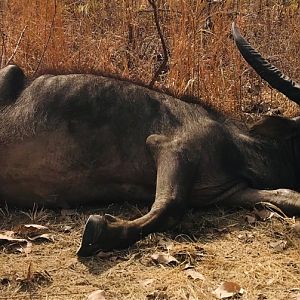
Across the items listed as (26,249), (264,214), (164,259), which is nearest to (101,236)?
(164,259)

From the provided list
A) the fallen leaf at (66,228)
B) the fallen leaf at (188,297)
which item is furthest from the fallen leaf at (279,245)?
the fallen leaf at (66,228)

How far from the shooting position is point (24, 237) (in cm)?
438

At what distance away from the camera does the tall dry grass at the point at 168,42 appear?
7.12 meters

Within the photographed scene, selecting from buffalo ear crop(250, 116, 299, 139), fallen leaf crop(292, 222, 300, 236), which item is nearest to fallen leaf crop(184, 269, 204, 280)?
fallen leaf crop(292, 222, 300, 236)

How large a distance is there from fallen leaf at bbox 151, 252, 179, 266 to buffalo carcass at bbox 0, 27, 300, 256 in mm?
881

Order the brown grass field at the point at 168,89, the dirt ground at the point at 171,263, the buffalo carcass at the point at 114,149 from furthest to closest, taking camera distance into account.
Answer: the buffalo carcass at the point at 114,149, the brown grass field at the point at 168,89, the dirt ground at the point at 171,263

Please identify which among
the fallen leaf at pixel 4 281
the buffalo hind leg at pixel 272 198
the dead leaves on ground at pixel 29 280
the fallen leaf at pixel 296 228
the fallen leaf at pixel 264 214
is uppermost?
the buffalo hind leg at pixel 272 198

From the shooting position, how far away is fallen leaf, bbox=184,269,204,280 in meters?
3.69

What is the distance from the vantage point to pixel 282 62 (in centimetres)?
785

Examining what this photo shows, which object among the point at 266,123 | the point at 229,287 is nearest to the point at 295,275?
the point at 229,287

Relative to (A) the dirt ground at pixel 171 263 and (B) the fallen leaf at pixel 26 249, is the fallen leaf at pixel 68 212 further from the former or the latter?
(B) the fallen leaf at pixel 26 249

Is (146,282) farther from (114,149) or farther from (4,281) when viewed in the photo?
(114,149)

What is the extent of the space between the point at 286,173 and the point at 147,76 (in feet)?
8.54

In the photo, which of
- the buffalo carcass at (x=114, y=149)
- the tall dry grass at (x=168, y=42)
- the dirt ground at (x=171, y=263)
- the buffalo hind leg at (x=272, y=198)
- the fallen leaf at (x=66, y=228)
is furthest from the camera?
the tall dry grass at (x=168, y=42)
